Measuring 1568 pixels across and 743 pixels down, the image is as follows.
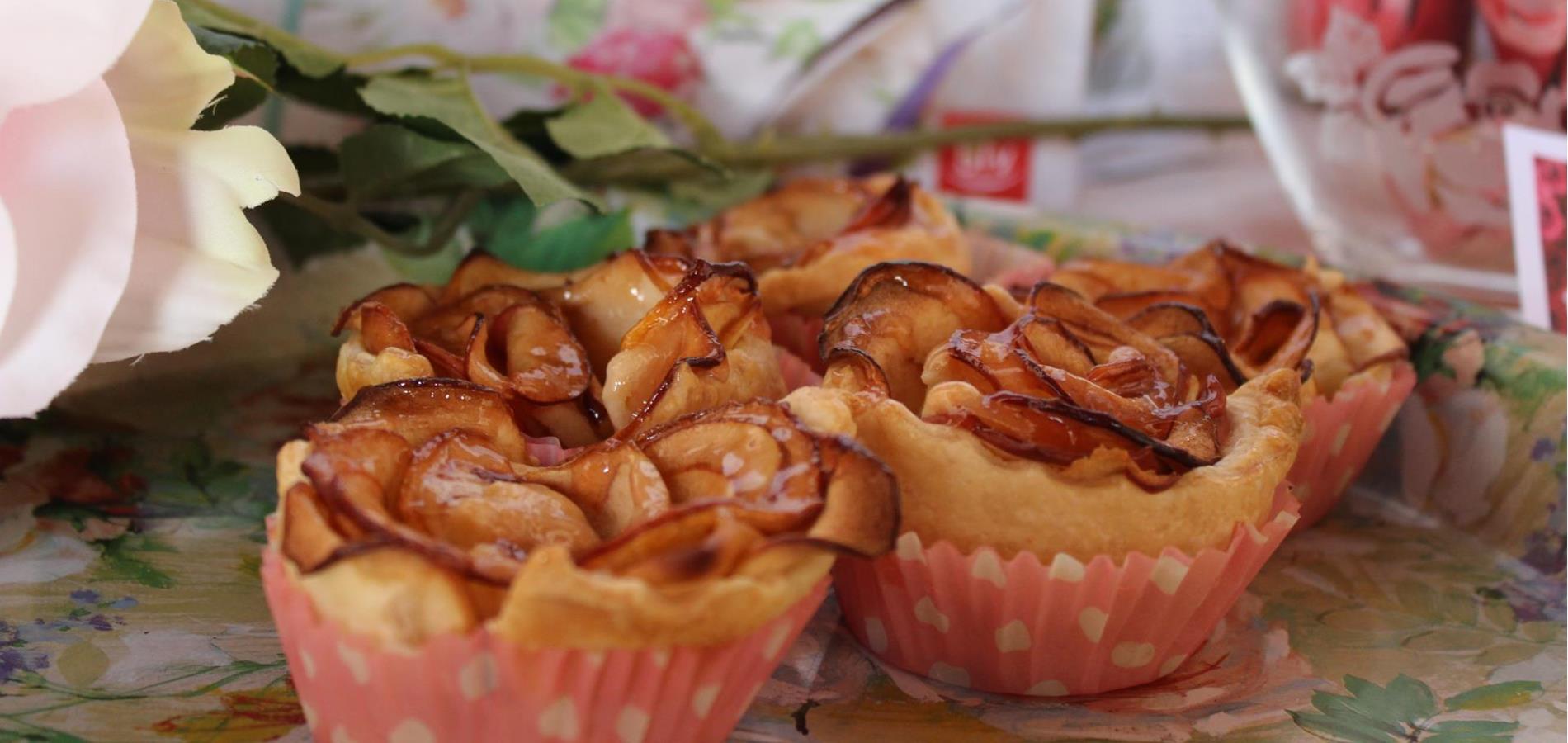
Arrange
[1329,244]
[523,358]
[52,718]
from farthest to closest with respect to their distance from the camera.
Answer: [1329,244] < [523,358] < [52,718]

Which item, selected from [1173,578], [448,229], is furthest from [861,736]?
[448,229]

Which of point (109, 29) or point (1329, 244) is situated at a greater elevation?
point (109, 29)

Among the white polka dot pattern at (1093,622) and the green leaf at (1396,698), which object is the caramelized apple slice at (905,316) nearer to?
the white polka dot pattern at (1093,622)

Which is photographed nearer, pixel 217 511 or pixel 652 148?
pixel 217 511

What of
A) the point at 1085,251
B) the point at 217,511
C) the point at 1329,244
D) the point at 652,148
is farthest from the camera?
the point at 1329,244

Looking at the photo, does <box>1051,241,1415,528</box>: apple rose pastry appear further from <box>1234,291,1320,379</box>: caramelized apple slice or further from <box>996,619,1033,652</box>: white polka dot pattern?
<box>996,619,1033,652</box>: white polka dot pattern

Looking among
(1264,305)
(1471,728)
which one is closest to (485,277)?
(1264,305)

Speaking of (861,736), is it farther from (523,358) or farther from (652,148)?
(652,148)
